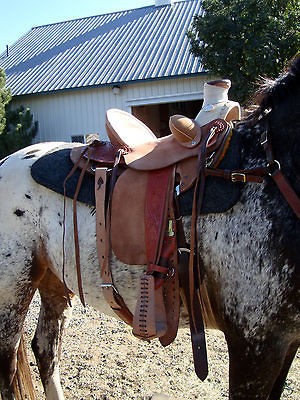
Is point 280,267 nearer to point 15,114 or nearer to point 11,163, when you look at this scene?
point 11,163

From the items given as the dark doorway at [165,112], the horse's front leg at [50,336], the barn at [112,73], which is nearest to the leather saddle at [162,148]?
the horse's front leg at [50,336]

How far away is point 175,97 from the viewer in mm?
13086

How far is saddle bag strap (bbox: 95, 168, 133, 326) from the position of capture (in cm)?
217

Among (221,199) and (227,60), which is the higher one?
(221,199)

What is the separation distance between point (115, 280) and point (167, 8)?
694 inches

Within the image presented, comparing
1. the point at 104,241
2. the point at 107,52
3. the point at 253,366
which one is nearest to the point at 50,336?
the point at 104,241

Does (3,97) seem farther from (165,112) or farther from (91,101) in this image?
(165,112)

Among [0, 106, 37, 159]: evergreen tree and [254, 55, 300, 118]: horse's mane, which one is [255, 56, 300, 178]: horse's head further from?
[0, 106, 37, 159]: evergreen tree

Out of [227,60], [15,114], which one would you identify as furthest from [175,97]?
[15,114]

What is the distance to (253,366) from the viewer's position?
1834 millimetres

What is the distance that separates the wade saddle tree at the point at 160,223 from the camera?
1.95m

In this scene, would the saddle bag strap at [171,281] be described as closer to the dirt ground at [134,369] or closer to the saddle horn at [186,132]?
the saddle horn at [186,132]

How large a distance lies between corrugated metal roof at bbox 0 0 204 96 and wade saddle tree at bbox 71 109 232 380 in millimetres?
10910

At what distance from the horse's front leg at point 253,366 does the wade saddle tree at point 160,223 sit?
0.17m
